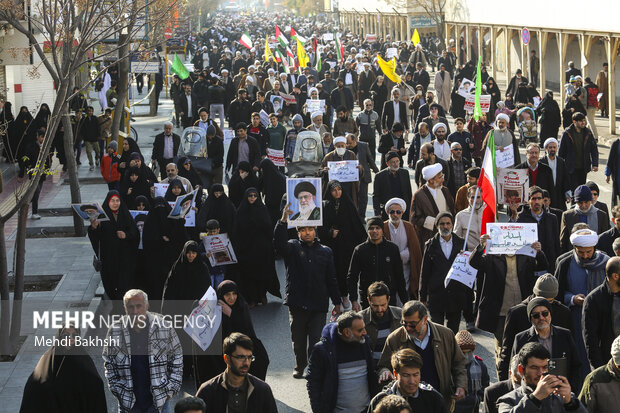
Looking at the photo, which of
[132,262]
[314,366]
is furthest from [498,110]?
[314,366]

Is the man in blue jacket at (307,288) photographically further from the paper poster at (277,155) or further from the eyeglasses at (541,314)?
the paper poster at (277,155)

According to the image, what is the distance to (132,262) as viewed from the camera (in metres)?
12.4

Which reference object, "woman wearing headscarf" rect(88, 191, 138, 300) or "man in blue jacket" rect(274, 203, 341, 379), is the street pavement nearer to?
"man in blue jacket" rect(274, 203, 341, 379)

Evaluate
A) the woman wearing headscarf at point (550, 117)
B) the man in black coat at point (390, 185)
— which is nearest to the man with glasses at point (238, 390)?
the man in black coat at point (390, 185)

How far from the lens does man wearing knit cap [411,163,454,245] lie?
12773 millimetres

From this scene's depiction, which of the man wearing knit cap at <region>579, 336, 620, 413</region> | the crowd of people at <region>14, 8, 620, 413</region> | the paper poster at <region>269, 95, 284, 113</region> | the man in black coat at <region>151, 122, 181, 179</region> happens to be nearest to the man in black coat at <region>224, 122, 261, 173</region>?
the crowd of people at <region>14, 8, 620, 413</region>

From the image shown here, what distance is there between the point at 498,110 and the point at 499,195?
10.1 meters

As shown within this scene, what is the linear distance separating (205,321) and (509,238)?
296 centimetres

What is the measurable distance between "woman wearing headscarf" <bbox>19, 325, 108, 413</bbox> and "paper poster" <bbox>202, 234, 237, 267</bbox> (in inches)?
187

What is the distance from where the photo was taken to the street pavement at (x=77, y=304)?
33.0ft

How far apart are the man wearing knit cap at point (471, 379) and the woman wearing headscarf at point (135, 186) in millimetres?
8036

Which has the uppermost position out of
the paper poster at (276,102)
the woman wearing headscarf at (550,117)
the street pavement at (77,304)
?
the paper poster at (276,102)

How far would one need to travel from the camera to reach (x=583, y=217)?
38.7 feet

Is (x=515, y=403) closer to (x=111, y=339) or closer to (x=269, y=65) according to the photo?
(x=111, y=339)
